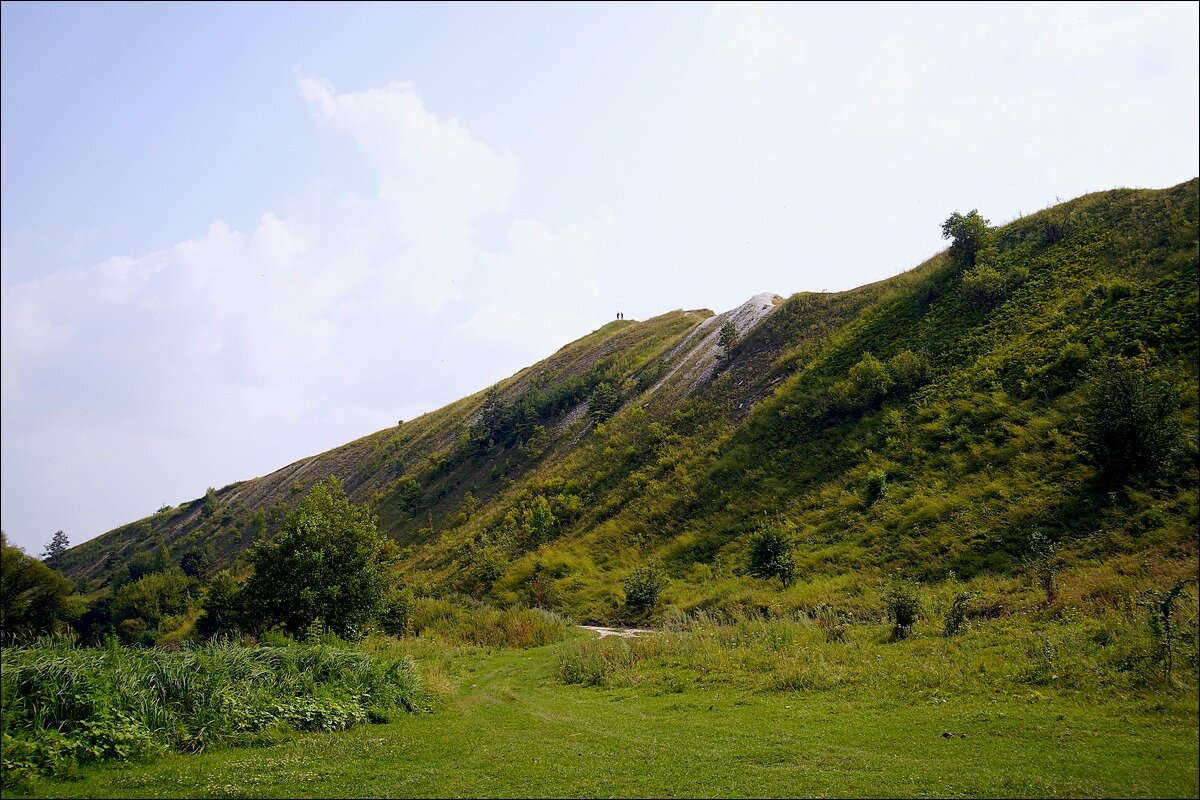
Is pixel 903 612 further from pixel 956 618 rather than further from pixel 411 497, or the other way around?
pixel 411 497

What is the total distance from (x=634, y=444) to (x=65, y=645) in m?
47.7

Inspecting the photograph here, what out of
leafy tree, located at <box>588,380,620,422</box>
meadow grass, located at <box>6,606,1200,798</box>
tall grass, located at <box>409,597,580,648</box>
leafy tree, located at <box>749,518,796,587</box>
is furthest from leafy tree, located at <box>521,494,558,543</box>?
meadow grass, located at <box>6,606,1200,798</box>

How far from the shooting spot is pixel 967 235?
169ft

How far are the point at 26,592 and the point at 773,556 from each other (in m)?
32.2

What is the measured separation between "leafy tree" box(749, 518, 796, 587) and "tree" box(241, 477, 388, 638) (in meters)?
17.9

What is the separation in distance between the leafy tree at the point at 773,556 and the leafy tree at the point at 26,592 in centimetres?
2962

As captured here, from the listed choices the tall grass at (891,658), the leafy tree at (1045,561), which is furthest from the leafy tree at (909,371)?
the tall grass at (891,658)

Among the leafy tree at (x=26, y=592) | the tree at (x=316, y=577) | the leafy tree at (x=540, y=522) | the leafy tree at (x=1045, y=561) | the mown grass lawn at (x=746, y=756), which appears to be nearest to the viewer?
the mown grass lawn at (x=746, y=756)

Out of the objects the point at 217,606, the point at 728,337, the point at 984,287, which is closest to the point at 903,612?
the point at 984,287

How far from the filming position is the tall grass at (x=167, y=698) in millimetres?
9352

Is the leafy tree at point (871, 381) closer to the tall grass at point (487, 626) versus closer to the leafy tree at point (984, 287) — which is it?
the leafy tree at point (984, 287)

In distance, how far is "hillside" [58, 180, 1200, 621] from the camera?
27859mm

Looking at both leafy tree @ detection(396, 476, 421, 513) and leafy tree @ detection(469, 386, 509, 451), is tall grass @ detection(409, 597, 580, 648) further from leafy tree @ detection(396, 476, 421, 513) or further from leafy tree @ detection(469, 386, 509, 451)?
leafy tree @ detection(469, 386, 509, 451)

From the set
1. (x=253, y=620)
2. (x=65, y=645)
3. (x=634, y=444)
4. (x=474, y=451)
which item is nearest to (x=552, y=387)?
(x=474, y=451)
